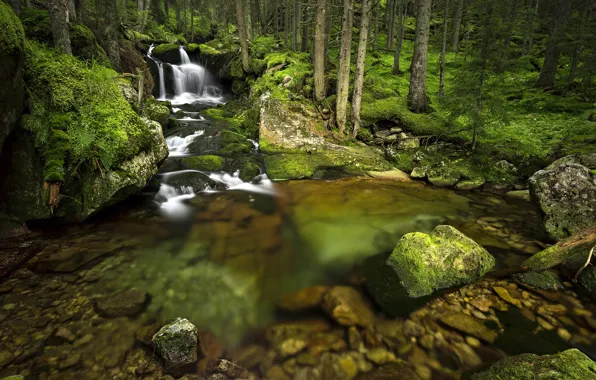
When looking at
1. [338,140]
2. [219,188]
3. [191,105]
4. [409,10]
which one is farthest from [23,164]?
[409,10]

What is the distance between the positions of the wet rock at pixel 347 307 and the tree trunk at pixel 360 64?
313 inches

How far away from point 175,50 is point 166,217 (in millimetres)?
17612

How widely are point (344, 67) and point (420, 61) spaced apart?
3.24 meters

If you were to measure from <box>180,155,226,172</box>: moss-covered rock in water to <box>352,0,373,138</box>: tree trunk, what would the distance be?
546 centimetres

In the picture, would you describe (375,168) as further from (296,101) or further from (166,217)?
(166,217)

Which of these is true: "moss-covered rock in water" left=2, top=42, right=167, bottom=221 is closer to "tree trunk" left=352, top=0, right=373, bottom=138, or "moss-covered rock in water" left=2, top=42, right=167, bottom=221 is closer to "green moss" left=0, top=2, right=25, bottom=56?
"green moss" left=0, top=2, right=25, bottom=56

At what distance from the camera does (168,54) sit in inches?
755

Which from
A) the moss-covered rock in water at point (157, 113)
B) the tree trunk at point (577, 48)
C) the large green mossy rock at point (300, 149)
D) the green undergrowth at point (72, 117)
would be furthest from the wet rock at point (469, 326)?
the tree trunk at point (577, 48)

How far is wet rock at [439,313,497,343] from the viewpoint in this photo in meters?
3.58

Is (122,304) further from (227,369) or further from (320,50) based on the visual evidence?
(320,50)

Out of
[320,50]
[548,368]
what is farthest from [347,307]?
[320,50]

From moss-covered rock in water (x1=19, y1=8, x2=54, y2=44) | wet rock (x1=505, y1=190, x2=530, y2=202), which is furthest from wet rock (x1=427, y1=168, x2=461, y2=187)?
moss-covered rock in water (x1=19, y1=8, x2=54, y2=44)

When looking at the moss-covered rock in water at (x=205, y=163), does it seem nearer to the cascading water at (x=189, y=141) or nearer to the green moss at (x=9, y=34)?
the cascading water at (x=189, y=141)

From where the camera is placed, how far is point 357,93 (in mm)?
10695
